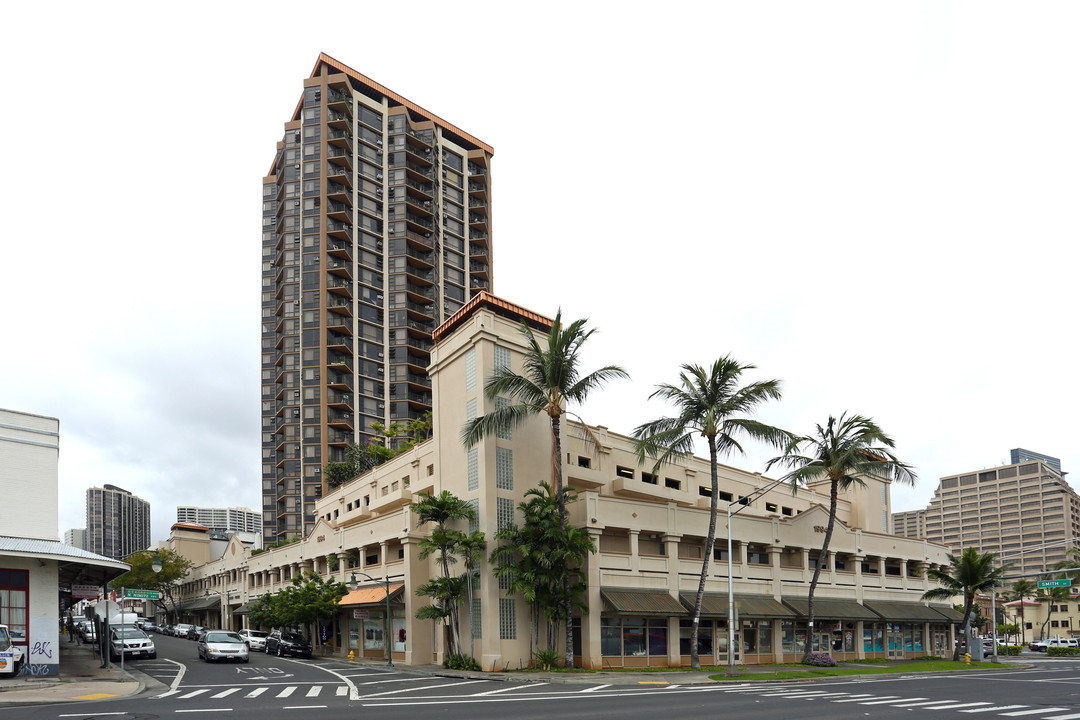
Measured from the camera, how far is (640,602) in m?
40.9

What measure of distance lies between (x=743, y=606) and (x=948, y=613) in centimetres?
2575

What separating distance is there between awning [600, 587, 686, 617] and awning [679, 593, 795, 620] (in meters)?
1.15

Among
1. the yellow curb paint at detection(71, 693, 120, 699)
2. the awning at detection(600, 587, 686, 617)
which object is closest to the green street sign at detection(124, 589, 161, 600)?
the yellow curb paint at detection(71, 693, 120, 699)

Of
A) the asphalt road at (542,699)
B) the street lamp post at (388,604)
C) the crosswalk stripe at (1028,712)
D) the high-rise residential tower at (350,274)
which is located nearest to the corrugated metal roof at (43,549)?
the asphalt road at (542,699)

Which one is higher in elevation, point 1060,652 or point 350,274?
point 350,274

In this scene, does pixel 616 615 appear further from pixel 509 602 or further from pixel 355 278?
pixel 355 278

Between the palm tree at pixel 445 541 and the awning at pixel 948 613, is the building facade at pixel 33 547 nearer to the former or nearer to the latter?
the palm tree at pixel 445 541

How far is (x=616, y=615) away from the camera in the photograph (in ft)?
132

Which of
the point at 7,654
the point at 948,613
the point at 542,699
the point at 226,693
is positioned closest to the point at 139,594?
the point at 7,654

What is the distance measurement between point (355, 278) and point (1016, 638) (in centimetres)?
11826

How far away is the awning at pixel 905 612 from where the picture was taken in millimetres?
55062

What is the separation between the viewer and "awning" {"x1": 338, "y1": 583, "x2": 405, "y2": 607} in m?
45.8

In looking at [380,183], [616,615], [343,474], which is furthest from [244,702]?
[380,183]

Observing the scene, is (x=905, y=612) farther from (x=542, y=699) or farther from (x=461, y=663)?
(x=542, y=699)
